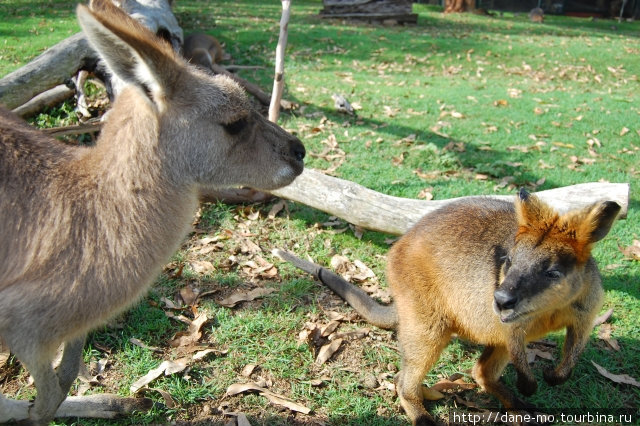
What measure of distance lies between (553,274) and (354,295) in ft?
5.06

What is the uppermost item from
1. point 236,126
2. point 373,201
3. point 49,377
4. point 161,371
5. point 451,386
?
point 236,126

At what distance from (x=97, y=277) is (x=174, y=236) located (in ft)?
1.43

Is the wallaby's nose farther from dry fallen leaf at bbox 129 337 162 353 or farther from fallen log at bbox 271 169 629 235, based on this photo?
dry fallen leaf at bbox 129 337 162 353

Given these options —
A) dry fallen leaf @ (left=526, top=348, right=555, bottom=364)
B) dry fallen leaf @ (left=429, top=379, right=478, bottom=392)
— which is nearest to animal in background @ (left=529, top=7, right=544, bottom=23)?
dry fallen leaf @ (left=526, top=348, right=555, bottom=364)

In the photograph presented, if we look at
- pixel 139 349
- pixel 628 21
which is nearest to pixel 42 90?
pixel 139 349

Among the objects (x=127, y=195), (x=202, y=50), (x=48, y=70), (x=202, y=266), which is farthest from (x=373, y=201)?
(x=202, y=50)

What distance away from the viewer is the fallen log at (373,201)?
416 centimetres

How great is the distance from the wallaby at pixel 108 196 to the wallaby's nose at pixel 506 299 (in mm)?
1633

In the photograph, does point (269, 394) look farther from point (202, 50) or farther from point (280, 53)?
point (202, 50)

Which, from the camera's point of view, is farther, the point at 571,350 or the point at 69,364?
the point at 571,350

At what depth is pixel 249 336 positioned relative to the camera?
3.84 metres

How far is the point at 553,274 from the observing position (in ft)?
9.37

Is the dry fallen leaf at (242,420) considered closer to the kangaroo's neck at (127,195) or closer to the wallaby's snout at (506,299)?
the kangaroo's neck at (127,195)

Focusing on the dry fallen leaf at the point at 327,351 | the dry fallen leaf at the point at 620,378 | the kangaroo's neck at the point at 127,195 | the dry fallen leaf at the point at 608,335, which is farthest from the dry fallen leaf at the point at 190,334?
the dry fallen leaf at the point at 608,335
